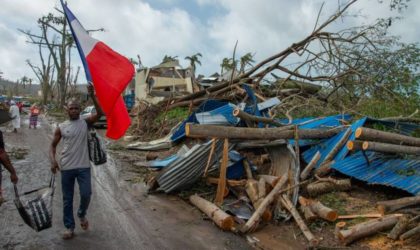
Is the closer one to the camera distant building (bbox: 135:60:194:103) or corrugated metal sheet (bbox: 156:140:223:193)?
corrugated metal sheet (bbox: 156:140:223:193)

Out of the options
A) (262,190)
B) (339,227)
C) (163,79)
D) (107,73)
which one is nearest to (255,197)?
(262,190)

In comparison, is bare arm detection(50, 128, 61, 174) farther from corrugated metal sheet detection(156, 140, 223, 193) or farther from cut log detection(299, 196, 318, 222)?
cut log detection(299, 196, 318, 222)

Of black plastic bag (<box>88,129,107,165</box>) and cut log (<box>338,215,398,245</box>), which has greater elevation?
black plastic bag (<box>88,129,107,165</box>)

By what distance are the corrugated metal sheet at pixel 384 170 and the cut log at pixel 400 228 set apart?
1154 millimetres

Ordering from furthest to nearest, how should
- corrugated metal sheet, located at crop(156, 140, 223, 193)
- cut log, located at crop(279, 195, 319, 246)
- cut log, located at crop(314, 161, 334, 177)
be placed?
corrugated metal sheet, located at crop(156, 140, 223, 193), cut log, located at crop(314, 161, 334, 177), cut log, located at crop(279, 195, 319, 246)

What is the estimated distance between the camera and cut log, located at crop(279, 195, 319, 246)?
17.6 ft

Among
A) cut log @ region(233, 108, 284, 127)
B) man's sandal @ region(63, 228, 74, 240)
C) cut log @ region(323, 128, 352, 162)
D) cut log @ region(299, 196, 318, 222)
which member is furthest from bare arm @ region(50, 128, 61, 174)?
cut log @ region(323, 128, 352, 162)

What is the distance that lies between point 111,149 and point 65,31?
31525 millimetres

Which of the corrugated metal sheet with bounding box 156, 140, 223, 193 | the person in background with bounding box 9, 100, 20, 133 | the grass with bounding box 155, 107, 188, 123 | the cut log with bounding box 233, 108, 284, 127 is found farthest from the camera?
the person in background with bounding box 9, 100, 20, 133

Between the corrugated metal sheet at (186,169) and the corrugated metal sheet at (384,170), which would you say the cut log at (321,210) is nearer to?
the corrugated metal sheet at (384,170)

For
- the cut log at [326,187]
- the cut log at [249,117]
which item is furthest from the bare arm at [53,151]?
the cut log at [326,187]

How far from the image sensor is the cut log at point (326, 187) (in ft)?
22.9

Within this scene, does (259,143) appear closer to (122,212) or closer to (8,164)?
(122,212)

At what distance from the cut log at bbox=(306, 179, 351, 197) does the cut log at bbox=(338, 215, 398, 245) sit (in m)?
1.58
